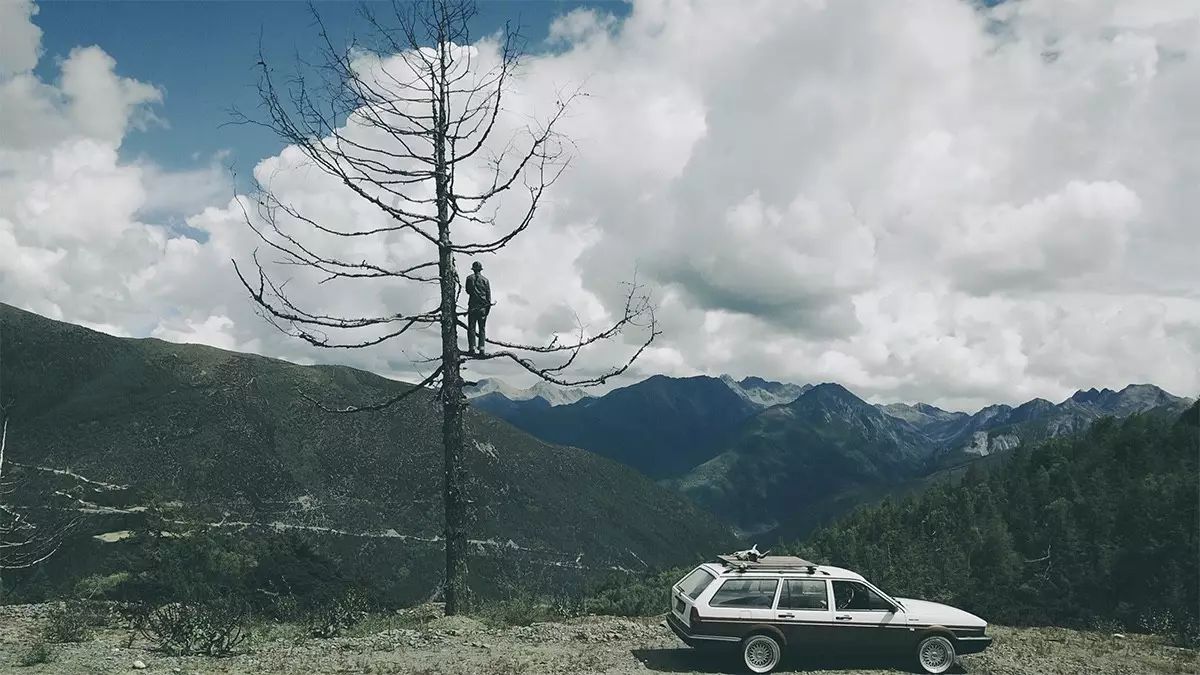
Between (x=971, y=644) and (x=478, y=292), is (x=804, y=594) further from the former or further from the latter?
(x=478, y=292)

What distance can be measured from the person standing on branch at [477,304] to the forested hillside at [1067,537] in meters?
12.6

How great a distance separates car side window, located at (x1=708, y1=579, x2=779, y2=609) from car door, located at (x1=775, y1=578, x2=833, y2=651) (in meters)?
0.18

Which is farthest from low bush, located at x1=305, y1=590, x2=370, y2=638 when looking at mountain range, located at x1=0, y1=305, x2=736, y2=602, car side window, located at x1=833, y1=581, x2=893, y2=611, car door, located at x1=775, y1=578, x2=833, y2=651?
mountain range, located at x1=0, y1=305, x2=736, y2=602

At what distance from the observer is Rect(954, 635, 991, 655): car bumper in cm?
1221

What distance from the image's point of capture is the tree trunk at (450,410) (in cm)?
1378

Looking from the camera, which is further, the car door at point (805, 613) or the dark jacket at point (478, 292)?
the dark jacket at point (478, 292)

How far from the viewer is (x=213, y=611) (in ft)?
39.0

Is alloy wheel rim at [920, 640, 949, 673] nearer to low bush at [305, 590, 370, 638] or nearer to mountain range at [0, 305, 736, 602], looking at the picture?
low bush at [305, 590, 370, 638]

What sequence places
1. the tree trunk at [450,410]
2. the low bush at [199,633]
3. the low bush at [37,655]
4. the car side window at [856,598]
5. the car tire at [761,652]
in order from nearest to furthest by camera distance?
the low bush at [37,655], the low bush at [199,633], the car tire at [761,652], the car side window at [856,598], the tree trunk at [450,410]

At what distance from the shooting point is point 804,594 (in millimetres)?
12242

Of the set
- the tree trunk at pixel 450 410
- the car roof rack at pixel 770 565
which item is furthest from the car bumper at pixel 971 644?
the tree trunk at pixel 450 410

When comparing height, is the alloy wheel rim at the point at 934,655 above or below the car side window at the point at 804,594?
below

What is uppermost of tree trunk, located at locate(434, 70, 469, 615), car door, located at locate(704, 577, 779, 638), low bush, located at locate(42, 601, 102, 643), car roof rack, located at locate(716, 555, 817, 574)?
tree trunk, located at locate(434, 70, 469, 615)

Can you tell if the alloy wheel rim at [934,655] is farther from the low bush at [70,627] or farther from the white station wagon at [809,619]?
the low bush at [70,627]
